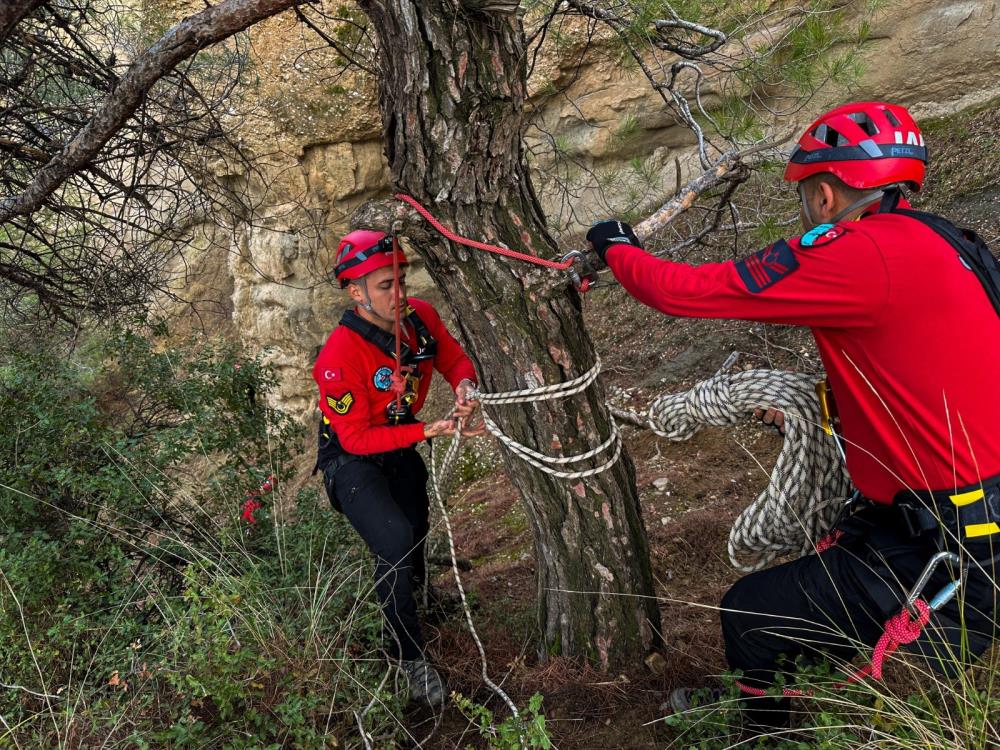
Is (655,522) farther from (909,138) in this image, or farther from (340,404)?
(909,138)

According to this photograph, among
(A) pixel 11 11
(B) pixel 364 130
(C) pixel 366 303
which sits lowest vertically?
(C) pixel 366 303

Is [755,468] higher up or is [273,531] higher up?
[273,531]

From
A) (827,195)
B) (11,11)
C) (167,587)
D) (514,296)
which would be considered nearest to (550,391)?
(514,296)

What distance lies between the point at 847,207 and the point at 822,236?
0.96 ft

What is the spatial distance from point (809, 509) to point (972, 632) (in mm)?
702

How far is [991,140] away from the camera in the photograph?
6.41m

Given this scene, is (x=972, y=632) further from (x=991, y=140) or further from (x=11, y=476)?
(x=991, y=140)

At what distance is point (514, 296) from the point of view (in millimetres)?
2545

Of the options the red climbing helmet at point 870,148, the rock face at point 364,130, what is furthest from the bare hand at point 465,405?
the rock face at point 364,130

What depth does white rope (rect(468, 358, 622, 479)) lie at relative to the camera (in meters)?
2.62

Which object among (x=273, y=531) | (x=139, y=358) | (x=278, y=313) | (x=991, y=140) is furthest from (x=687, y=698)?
(x=278, y=313)

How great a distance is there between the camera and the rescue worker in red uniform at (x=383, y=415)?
3045 millimetres

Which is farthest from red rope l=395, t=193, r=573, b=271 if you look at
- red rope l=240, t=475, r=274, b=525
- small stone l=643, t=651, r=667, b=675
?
red rope l=240, t=475, r=274, b=525

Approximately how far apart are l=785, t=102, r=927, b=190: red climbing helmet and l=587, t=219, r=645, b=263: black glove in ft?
1.93
